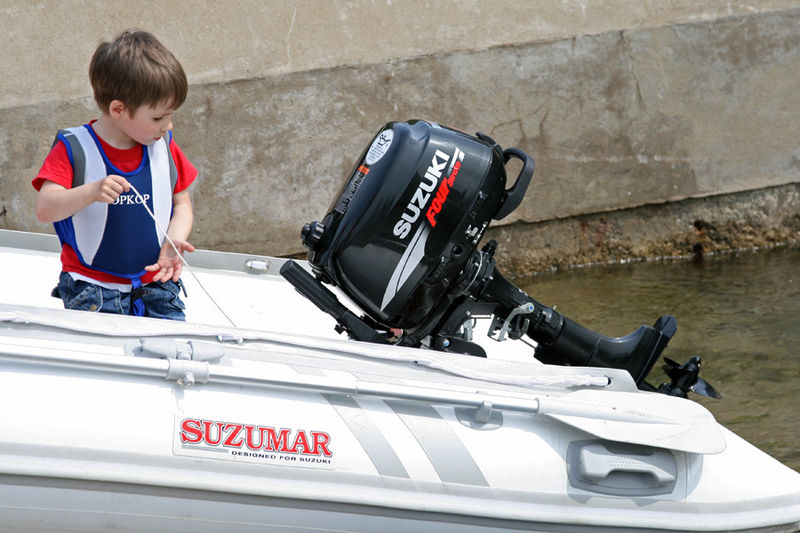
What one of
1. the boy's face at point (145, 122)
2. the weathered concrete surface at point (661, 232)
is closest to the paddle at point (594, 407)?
the boy's face at point (145, 122)

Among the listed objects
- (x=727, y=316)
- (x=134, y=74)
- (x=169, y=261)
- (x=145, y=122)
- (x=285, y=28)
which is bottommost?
(x=727, y=316)

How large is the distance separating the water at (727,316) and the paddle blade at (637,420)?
77cm

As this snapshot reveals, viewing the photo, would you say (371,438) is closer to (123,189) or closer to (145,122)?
(123,189)

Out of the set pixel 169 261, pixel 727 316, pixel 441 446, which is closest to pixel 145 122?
pixel 169 261

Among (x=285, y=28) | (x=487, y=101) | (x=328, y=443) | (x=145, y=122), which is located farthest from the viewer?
(x=487, y=101)

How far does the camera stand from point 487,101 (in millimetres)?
4547

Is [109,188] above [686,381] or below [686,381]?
above

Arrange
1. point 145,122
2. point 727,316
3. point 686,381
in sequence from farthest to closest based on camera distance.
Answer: point 727,316 < point 686,381 < point 145,122

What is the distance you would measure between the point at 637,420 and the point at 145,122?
1.27 meters

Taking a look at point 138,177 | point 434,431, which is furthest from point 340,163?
point 434,431

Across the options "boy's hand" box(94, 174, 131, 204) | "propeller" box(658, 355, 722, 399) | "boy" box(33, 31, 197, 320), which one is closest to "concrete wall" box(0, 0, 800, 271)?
"boy" box(33, 31, 197, 320)

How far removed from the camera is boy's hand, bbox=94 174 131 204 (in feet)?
6.77

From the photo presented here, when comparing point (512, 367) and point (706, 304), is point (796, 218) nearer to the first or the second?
point (706, 304)

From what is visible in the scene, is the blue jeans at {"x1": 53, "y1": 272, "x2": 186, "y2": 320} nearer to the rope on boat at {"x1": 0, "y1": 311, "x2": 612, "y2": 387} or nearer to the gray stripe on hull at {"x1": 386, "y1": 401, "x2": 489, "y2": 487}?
the rope on boat at {"x1": 0, "y1": 311, "x2": 612, "y2": 387}
